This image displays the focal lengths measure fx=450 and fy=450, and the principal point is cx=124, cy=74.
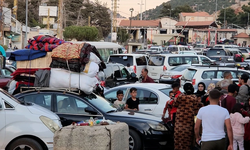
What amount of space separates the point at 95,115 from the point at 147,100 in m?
2.90

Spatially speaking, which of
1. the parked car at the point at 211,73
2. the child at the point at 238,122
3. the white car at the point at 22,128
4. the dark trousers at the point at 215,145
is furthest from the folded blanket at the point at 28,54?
the parked car at the point at 211,73

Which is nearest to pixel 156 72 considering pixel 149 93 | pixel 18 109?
pixel 149 93

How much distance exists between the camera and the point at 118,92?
36.4ft

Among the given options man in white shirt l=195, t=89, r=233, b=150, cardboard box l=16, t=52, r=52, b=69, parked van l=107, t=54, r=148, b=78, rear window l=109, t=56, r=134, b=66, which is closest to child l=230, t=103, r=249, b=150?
man in white shirt l=195, t=89, r=233, b=150

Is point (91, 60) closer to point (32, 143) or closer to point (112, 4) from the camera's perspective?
point (32, 143)

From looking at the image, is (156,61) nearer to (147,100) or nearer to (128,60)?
(128,60)

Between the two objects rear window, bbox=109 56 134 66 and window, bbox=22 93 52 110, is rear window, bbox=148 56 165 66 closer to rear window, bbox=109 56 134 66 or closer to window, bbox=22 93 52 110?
rear window, bbox=109 56 134 66

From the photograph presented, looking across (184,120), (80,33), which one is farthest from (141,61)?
(80,33)

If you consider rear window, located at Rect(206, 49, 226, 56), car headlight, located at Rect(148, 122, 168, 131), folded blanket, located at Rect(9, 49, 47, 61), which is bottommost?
car headlight, located at Rect(148, 122, 168, 131)

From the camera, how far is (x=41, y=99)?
916 centimetres

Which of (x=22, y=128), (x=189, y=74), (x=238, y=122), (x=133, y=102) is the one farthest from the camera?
(x=189, y=74)

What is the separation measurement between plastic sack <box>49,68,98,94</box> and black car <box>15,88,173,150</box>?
0.19 meters

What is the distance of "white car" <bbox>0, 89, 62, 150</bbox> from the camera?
7.74 m

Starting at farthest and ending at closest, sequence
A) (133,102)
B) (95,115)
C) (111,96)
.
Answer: (111,96) < (133,102) < (95,115)
